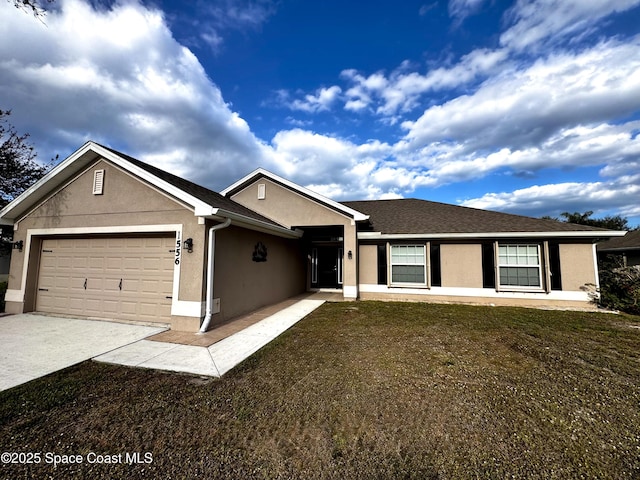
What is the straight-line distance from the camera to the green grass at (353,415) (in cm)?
241

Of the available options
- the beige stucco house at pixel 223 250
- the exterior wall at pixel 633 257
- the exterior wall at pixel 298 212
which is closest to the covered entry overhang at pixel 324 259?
the beige stucco house at pixel 223 250

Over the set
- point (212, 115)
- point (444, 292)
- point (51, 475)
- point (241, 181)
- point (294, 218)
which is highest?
point (212, 115)

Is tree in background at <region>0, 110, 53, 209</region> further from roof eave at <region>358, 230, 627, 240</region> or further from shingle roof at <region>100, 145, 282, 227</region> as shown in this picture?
roof eave at <region>358, 230, 627, 240</region>

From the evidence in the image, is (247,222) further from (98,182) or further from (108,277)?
(98,182)

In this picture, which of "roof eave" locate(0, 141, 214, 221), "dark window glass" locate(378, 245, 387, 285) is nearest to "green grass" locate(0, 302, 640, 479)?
"roof eave" locate(0, 141, 214, 221)

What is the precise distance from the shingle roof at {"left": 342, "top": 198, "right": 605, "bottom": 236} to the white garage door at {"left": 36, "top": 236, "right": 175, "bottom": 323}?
8436 millimetres

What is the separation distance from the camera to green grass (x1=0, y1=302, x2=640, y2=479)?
7.90 ft

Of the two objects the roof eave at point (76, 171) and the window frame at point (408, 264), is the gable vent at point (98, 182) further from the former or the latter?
the window frame at point (408, 264)

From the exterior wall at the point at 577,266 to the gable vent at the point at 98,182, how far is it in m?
15.8

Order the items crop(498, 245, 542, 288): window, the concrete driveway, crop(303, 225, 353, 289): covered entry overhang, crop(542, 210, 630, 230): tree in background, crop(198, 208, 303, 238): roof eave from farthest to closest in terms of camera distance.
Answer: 1. crop(542, 210, 630, 230): tree in background
2. crop(303, 225, 353, 289): covered entry overhang
3. crop(498, 245, 542, 288): window
4. crop(198, 208, 303, 238): roof eave
5. the concrete driveway

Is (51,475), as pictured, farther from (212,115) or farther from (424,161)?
(424,161)

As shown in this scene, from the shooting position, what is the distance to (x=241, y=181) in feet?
40.1

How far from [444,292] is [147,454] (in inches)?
423

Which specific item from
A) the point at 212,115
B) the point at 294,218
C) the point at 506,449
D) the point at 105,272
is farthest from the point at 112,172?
the point at 506,449
